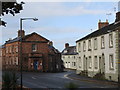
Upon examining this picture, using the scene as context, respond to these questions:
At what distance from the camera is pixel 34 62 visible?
53969 mm

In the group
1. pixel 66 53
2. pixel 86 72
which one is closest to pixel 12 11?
pixel 86 72

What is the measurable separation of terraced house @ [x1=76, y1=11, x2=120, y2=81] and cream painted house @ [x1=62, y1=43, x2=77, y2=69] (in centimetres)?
3875

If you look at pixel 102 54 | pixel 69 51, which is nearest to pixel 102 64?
pixel 102 54

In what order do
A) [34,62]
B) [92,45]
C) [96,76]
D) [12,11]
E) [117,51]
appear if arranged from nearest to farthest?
[12,11], [117,51], [96,76], [92,45], [34,62]

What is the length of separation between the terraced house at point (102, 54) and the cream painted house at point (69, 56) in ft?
127

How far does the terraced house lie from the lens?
94.8 ft

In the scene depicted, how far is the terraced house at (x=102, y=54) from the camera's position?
94.8ft

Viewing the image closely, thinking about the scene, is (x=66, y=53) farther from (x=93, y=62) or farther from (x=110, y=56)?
(x=110, y=56)

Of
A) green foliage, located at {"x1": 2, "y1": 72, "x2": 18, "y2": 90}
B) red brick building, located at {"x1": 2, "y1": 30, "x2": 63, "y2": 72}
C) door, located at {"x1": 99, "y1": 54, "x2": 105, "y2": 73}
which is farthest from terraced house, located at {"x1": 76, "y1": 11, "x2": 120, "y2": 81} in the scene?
green foliage, located at {"x1": 2, "y1": 72, "x2": 18, "y2": 90}

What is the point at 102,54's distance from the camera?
1305 inches

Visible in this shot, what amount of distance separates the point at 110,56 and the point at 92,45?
6.71 metres

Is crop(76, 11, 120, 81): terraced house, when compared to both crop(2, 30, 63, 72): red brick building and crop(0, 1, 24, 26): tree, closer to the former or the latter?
crop(2, 30, 63, 72): red brick building

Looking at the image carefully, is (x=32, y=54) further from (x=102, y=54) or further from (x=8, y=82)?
(x=8, y=82)

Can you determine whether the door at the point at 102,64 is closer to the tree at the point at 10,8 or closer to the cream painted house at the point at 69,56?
the tree at the point at 10,8
